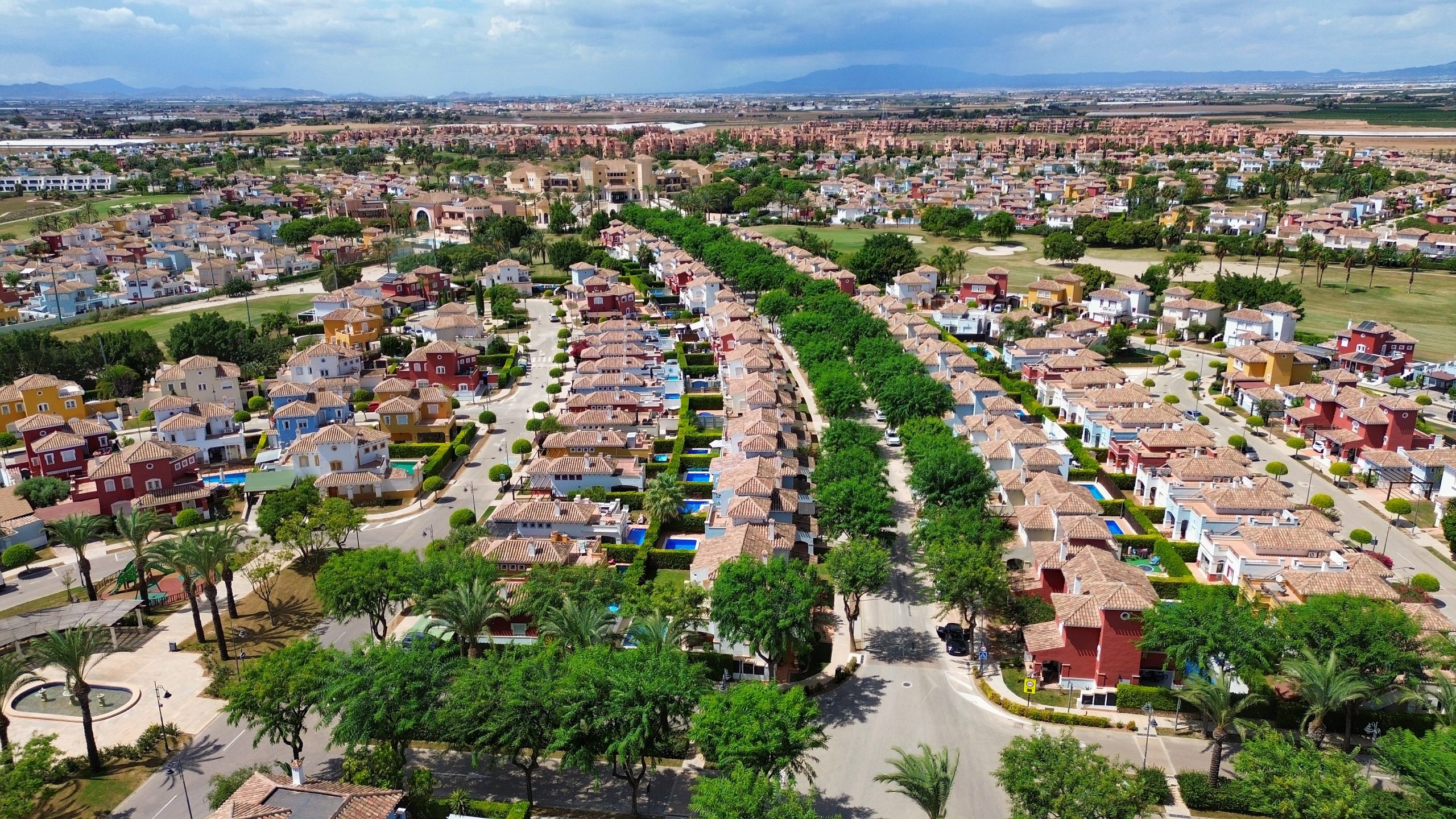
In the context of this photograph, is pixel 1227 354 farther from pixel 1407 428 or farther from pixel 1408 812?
pixel 1408 812

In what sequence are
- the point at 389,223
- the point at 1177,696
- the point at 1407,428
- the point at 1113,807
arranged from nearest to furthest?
the point at 1113,807, the point at 1177,696, the point at 1407,428, the point at 389,223

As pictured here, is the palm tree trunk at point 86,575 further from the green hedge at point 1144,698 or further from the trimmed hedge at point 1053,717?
the green hedge at point 1144,698

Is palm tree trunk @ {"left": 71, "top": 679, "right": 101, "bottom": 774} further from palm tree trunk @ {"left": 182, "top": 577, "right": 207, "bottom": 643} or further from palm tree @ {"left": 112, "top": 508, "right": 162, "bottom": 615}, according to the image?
palm tree @ {"left": 112, "top": 508, "right": 162, "bottom": 615}

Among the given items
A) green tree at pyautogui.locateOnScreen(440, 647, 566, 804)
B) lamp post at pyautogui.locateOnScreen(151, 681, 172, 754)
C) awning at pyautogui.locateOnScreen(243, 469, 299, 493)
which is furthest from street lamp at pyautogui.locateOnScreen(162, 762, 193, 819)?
awning at pyautogui.locateOnScreen(243, 469, 299, 493)

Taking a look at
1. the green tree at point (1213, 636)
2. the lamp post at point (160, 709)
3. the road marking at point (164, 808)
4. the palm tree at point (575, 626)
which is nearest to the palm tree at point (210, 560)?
the lamp post at point (160, 709)

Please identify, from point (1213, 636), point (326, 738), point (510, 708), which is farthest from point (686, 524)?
point (1213, 636)

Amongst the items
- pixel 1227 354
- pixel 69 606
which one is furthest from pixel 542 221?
pixel 69 606
